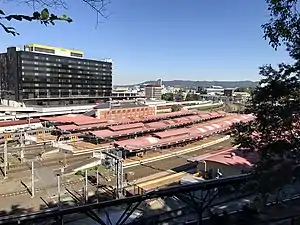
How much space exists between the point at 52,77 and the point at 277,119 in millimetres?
35670

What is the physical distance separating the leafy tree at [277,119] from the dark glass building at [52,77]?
3280 cm

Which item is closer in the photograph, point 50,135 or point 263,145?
point 263,145

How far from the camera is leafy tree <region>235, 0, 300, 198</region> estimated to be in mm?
3025

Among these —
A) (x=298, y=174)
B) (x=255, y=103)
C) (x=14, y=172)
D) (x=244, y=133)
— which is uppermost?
(x=255, y=103)

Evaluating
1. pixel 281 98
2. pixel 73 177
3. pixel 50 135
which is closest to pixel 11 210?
pixel 73 177

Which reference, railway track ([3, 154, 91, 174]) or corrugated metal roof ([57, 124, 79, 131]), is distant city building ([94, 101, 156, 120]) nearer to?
corrugated metal roof ([57, 124, 79, 131])

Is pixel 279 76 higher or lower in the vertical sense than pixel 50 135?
higher

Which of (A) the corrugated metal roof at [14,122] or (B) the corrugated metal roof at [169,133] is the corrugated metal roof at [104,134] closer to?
(B) the corrugated metal roof at [169,133]

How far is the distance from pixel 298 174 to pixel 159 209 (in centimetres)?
549

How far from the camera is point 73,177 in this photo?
13641 millimetres

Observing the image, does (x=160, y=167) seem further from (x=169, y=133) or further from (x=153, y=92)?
(x=153, y=92)

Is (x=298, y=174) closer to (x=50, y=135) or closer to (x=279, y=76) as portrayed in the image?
(x=279, y=76)

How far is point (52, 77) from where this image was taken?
36688mm

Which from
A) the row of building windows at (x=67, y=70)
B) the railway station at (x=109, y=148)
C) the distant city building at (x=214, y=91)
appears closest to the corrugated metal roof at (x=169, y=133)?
the railway station at (x=109, y=148)
